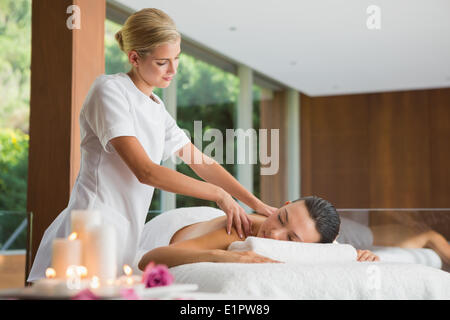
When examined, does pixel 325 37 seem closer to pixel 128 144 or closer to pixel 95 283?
Answer: pixel 128 144

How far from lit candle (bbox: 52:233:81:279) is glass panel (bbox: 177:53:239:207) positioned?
371 centimetres

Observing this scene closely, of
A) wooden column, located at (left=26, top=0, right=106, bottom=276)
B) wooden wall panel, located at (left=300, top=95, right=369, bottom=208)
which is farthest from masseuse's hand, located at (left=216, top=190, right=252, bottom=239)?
wooden wall panel, located at (left=300, top=95, right=369, bottom=208)

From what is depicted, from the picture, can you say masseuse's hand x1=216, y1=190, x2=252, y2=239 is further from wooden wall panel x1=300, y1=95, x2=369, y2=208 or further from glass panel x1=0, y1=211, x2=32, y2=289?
wooden wall panel x1=300, y1=95, x2=369, y2=208

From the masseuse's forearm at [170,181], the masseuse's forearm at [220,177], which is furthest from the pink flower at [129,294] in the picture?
the masseuse's forearm at [220,177]

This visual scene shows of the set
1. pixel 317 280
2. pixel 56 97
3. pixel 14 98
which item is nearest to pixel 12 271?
pixel 56 97

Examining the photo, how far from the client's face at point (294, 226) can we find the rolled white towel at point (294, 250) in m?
0.08

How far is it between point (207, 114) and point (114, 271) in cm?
435

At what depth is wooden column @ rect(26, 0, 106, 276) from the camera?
240cm

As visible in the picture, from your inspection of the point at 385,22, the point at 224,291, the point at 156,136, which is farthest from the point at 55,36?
the point at 385,22

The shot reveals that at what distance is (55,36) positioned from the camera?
2439mm

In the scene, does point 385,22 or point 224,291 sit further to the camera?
point 385,22

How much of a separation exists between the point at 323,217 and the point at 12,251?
2.15m

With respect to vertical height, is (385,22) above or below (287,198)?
above
